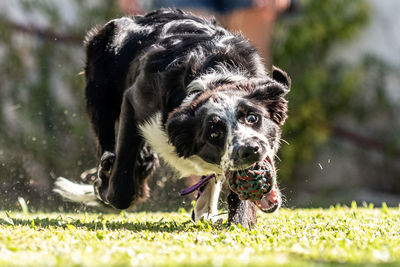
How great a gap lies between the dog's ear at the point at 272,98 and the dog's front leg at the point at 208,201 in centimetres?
87

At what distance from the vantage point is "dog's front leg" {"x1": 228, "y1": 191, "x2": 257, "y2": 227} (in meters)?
4.91

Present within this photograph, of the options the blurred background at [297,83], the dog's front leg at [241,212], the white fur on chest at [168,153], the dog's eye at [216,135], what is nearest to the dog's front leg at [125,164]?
the white fur on chest at [168,153]

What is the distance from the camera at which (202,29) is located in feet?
18.2

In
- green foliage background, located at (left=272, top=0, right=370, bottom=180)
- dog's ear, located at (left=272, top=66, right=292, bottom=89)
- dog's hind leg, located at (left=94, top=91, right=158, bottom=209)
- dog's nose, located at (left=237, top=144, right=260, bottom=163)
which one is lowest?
green foliage background, located at (left=272, top=0, right=370, bottom=180)

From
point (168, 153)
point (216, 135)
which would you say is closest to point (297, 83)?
point (168, 153)

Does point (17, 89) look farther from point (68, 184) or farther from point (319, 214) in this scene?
point (319, 214)

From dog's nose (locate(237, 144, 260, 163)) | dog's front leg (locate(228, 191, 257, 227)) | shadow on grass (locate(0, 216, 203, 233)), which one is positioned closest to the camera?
dog's nose (locate(237, 144, 260, 163))

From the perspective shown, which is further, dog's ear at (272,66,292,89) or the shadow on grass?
dog's ear at (272,66,292,89)

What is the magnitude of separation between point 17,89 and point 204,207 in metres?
5.80

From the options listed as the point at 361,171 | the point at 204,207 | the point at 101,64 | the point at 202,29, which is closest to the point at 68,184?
the point at 101,64

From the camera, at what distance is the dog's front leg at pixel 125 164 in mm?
5500

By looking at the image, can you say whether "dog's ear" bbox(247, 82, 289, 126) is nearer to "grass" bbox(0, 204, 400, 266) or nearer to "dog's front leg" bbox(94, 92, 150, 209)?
"grass" bbox(0, 204, 400, 266)

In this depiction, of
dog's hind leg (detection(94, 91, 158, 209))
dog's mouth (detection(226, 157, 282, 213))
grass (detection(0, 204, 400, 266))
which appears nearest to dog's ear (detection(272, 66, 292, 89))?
dog's mouth (detection(226, 157, 282, 213))

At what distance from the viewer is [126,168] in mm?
5621
